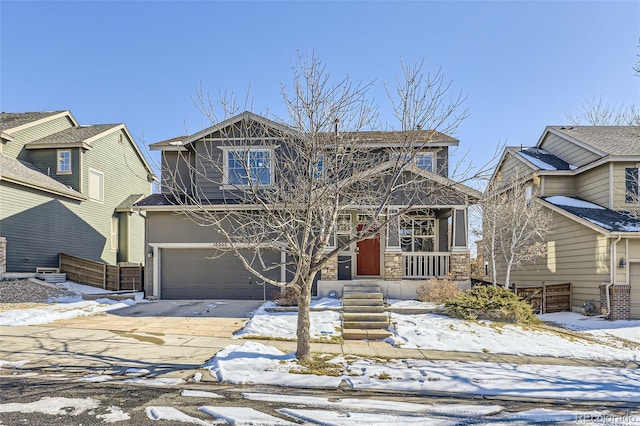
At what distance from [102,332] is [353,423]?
7.35 meters

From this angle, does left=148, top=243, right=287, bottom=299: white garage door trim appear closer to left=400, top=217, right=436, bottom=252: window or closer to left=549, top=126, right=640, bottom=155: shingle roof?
left=400, top=217, right=436, bottom=252: window

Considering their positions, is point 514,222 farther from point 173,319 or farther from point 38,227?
point 38,227

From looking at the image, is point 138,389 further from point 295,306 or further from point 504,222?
point 504,222

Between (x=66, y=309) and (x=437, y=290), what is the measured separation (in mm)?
11461

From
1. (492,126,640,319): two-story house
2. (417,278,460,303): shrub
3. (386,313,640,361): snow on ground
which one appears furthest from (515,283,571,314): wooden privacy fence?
(386,313,640,361): snow on ground

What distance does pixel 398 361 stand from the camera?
25.3ft

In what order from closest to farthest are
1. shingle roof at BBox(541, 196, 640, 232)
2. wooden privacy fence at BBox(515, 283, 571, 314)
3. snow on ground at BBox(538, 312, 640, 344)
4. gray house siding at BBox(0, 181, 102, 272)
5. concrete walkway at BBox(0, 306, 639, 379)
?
concrete walkway at BBox(0, 306, 639, 379)
snow on ground at BBox(538, 312, 640, 344)
shingle roof at BBox(541, 196, 640, 232)
wooden privacy fence at BBox(515, 283, 571, 314)
gray house siding at BBox(0, 181, 102, 272)

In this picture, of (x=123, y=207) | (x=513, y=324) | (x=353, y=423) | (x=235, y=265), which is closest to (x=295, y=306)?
(x=235, y=265)

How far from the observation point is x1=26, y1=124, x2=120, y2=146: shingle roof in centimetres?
2033

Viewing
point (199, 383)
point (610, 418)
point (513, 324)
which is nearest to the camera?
point (610, 418)

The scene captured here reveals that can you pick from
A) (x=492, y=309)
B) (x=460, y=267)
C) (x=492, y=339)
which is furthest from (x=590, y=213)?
(x=492, y=339)

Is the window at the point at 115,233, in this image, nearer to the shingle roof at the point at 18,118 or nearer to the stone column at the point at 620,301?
the shingle roof at the point at 18,118

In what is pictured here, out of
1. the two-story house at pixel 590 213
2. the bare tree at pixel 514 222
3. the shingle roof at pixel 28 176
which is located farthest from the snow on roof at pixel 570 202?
the shingle roof at pixel 28 176

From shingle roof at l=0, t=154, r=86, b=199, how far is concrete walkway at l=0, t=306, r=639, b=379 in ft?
30.1
